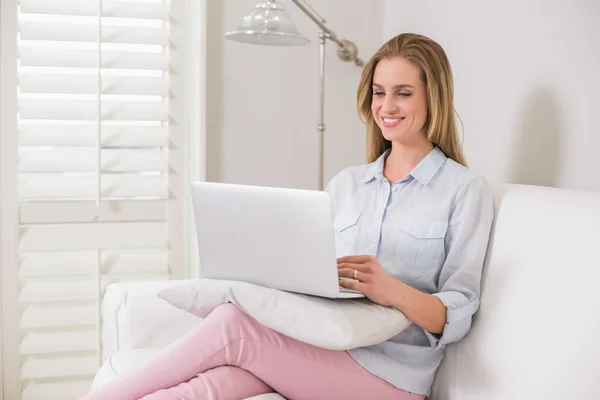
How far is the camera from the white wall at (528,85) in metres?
1.64

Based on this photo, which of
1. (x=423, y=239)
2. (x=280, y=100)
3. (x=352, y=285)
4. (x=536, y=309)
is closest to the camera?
(x=536, y=309)

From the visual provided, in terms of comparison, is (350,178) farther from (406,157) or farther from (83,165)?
(83,165)

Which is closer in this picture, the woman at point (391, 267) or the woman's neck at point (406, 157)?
the woman at point (391, 267)

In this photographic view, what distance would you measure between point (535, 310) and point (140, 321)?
1.04 meters

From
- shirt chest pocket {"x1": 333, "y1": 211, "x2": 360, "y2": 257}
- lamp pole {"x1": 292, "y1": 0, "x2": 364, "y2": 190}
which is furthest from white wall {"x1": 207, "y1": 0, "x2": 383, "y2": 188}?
shirt chest pocket {"x1": 333, "y1": 211, "x2": 360, "y2": 257}

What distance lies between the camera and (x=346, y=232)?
71.1 inches

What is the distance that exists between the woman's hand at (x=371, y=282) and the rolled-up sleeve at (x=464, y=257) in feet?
0.34

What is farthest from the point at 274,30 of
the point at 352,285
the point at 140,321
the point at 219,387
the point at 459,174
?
the point at 219,387

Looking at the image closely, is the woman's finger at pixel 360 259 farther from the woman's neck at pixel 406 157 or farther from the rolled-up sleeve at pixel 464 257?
the woman's neck at pixel 406 157

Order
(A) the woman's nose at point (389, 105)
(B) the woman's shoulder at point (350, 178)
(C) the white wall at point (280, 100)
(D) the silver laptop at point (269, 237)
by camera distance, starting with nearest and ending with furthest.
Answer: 1. (D) the silver laptop at point (269, 237)
2. (A) the woman's nose at point (389, 105)
3. (B) the woman's shoulder at point (350, 178)
4. (C) the white wall at point (280, 100)

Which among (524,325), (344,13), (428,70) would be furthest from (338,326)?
(344,13)

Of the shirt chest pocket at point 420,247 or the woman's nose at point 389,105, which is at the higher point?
the woman's nose at point 389,105

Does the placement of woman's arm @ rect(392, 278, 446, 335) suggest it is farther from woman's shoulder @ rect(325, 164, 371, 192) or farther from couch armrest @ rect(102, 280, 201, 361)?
couch armrest @ rect(102, 280, 201, 361)

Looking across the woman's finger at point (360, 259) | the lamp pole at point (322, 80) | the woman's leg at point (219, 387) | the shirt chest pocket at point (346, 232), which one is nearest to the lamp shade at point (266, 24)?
the lamp pole at point (322, 80)
